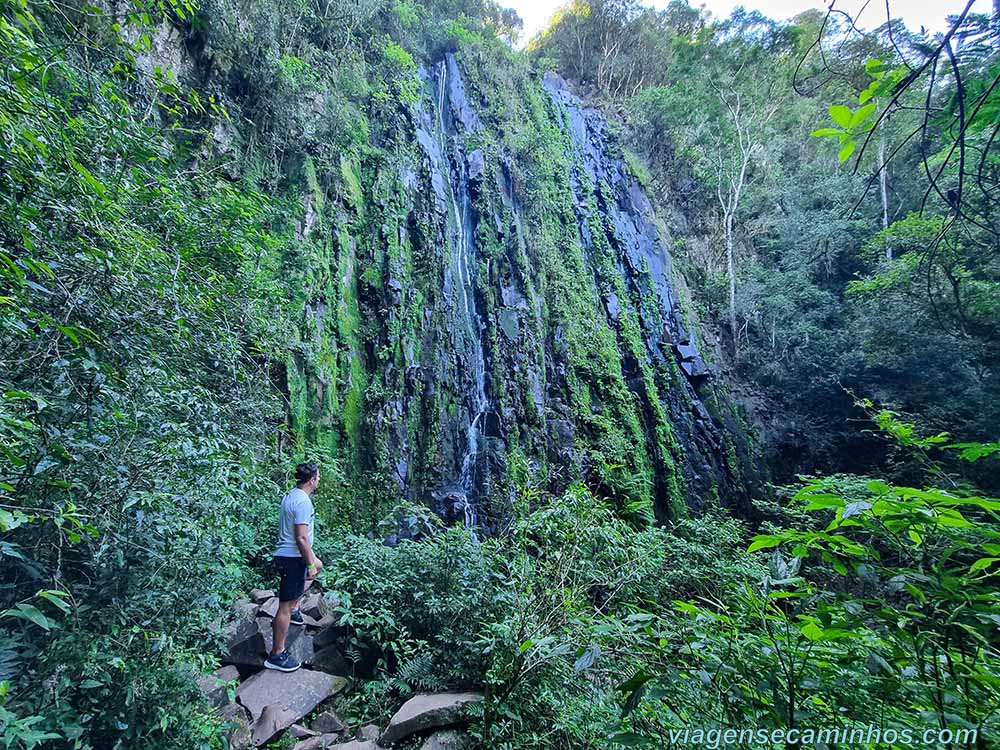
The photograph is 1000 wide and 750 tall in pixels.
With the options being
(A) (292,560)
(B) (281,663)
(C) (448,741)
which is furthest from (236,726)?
(C) (448,741)

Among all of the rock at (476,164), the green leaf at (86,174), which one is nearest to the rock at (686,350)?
the rock at (476,164)

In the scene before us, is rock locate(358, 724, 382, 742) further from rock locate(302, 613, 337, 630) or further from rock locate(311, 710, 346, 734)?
rock locate(302, 613, 337, 630)

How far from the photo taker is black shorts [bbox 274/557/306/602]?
3.15m

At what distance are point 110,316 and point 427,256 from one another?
6.84m

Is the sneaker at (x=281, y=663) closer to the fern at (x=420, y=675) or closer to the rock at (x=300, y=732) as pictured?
the rock at (x=300, y=732)

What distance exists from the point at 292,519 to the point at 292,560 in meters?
0.33

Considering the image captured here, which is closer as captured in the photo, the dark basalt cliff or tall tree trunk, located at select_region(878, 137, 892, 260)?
the dark basalt cliff

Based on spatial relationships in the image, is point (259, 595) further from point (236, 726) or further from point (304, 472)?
point (236, 726)

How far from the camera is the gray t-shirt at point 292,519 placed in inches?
127

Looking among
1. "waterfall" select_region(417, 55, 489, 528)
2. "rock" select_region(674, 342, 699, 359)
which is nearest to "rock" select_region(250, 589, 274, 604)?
"waterfall" select_region(417, 55, 489, 528)

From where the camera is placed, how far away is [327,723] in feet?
8.87

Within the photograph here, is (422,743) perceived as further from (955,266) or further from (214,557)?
(955,266)

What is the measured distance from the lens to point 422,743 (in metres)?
2.36

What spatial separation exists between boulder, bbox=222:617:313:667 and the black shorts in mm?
393
